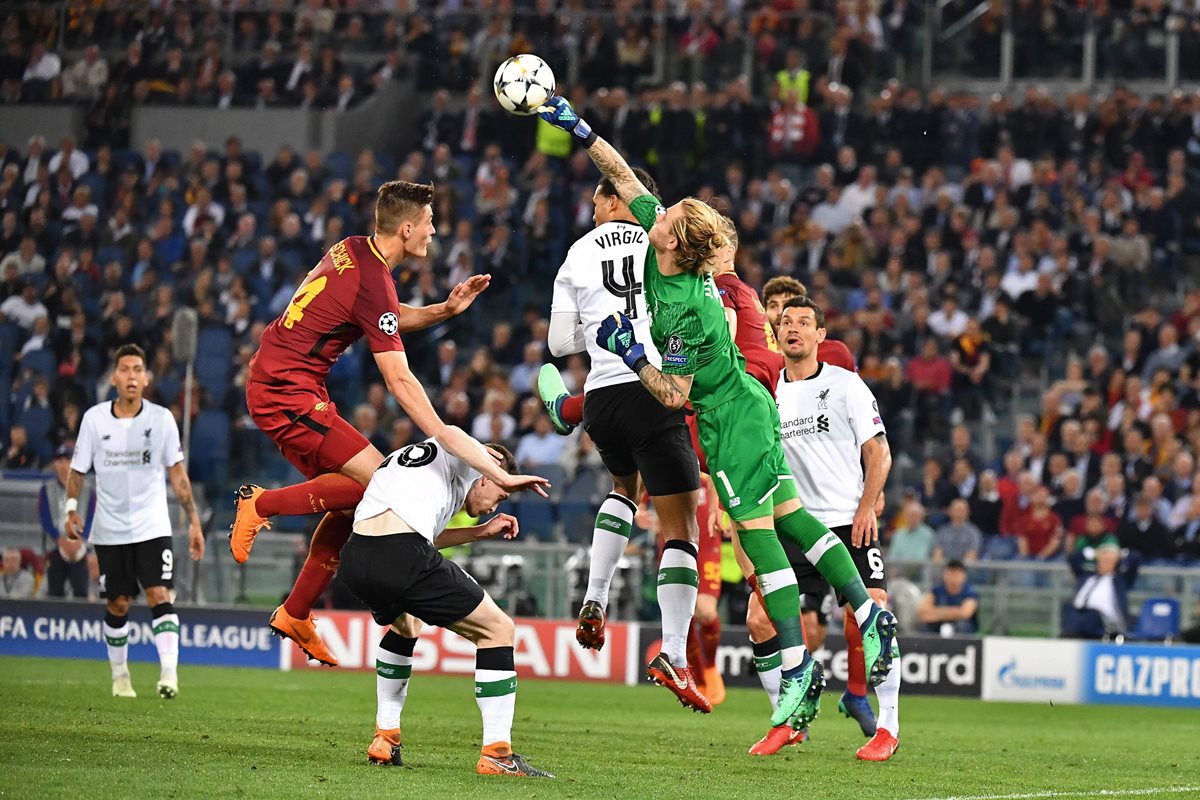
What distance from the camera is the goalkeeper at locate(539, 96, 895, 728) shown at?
920 centimetres

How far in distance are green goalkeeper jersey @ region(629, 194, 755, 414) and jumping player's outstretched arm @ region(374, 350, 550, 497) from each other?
1080 mm

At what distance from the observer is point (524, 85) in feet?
32.8

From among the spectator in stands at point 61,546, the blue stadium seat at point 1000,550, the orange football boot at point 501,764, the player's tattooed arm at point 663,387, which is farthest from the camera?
the blue stadium seat at point 1000,550

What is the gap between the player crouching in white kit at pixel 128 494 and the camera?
1395cm

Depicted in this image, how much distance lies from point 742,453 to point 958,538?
1069cm

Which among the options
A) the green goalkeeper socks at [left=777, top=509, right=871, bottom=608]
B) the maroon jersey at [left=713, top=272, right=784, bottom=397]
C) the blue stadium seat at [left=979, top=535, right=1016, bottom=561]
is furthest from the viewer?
the blue stadium seat at [left=979, top=535, right=1016, bottom=561]

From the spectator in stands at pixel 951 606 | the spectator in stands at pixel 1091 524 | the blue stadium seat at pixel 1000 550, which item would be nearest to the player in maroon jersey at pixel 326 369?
the spectator in stands at pixel 951 606

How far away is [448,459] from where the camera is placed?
898 cm

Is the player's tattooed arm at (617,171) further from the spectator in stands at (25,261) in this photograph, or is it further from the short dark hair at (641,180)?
the spectator in stands at (25,261)

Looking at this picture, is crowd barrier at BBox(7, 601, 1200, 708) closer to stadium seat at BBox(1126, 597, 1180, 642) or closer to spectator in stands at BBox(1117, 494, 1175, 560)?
stadium seat at BBox(1126, 597, 1180, 642)

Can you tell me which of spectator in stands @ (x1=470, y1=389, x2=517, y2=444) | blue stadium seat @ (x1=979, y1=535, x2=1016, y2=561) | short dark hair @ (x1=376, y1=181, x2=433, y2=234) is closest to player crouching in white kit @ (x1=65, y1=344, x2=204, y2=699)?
short dark hair @ (x1=376, y1=181, x2=433, y2=234)

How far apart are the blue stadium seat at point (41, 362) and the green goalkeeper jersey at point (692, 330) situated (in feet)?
52.3

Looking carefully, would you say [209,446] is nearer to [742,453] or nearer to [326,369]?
[326,369]

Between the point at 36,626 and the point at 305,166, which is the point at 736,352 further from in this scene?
the point at 305,166
